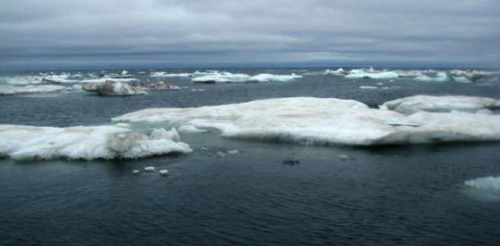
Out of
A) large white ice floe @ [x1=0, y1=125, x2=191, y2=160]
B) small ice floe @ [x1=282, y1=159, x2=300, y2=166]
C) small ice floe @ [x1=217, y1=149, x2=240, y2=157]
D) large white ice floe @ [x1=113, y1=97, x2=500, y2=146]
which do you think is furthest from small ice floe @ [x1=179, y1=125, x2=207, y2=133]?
small ice floe @ [x1=282, y1=159, x2=300, y2=166]

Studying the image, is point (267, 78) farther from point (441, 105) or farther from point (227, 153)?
point (227, 153)

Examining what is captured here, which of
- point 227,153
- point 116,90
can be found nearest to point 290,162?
point 227,153

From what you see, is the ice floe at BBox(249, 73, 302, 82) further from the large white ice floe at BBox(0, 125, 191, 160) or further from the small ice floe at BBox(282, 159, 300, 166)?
the small ice floe at BBox(282, 159, 300, 166)

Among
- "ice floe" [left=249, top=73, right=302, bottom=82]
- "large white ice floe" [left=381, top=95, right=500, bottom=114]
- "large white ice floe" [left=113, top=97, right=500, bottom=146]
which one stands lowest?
"large white ice floe" [left=113, top=97, right=500, bottom=146]

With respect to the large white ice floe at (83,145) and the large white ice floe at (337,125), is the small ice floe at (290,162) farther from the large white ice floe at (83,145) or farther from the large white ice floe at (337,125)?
the large white ice floe at (83,145)

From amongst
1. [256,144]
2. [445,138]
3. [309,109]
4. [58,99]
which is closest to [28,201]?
[256,144]

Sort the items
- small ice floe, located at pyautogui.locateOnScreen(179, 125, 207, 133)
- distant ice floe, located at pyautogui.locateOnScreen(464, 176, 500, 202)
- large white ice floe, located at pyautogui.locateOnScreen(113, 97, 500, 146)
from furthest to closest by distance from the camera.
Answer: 1. small ice floe, located at pyautogui.locateOnScreen(179, 125, 207, 133)
2. large white ice floe, located at pyautogui.locateOnScreen(113, 97, 500, 146)
3. distant ice floe, located at pyautogui.locateOnScreen(464, 176, 500, 202)
